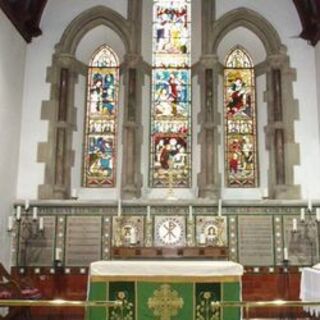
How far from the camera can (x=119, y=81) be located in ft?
30.2

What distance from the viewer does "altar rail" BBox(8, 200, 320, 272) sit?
7.90 m

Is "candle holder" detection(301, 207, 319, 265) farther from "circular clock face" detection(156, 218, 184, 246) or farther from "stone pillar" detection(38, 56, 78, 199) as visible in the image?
"stone pillar" detection(38, 56, 78, 199)

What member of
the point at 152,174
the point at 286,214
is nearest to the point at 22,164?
the point at 152,174

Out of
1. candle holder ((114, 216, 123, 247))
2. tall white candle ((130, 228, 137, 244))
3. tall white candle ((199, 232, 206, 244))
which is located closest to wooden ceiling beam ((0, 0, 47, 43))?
candle holder ((114, 216, 123, 247))

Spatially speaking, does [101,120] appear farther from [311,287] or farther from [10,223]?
[311,287]

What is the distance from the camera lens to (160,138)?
8977 mm

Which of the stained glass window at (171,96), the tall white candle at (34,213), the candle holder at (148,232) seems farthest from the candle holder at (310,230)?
the tall white candle at (34,213)

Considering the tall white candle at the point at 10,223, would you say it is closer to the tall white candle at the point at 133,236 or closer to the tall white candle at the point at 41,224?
the tall white candle at the point at 41,224

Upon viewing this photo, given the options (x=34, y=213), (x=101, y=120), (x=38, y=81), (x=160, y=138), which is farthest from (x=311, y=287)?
(x=38, y=81)

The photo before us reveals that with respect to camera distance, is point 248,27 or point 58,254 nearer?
point 58,254

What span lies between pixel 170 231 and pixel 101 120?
2449 millimetres

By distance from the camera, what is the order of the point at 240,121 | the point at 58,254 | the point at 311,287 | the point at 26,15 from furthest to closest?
1. the point at 240,121
2. the point at 26,15
3. the point at 58,254
4. the point at 311,287

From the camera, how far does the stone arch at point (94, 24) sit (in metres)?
9.02

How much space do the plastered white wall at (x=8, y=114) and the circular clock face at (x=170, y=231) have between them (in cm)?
237
